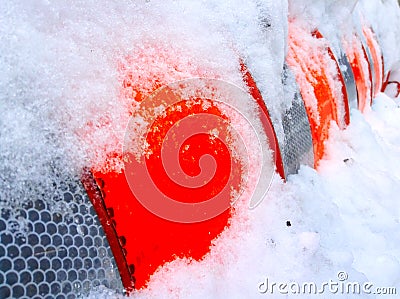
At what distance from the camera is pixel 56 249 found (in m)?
0.71

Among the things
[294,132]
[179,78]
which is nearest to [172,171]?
[179,78]

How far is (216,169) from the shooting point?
1.07m

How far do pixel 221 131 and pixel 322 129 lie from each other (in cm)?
119

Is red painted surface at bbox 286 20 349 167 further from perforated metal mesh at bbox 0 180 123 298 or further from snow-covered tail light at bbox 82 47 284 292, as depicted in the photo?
perforated metal mesh at bbox 0 180 123 298

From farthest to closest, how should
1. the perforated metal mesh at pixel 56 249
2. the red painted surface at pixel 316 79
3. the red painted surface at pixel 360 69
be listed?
the red painted surface at pixel 360 69
the red painted surface at pixel 316 79
the perforated metal mesh at pixel 56 249

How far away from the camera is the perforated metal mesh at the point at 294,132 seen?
157 cm

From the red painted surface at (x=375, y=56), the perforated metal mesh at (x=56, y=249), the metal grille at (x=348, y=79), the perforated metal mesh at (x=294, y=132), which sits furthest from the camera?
the red painted surface at (x=375, y=56)

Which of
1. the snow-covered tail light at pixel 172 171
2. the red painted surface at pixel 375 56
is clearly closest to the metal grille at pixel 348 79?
the red painted surface at pixel 375 56

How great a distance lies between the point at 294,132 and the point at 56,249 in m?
1.23

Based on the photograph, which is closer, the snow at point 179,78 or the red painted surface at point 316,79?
the snow at point 179,78

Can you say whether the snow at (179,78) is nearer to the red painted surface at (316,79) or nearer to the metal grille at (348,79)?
the red painted surface at (316,79)

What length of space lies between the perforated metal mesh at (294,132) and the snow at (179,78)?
69 mm

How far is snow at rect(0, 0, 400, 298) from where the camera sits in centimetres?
74

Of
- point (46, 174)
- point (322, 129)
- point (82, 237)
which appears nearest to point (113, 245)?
point (82, 237)
